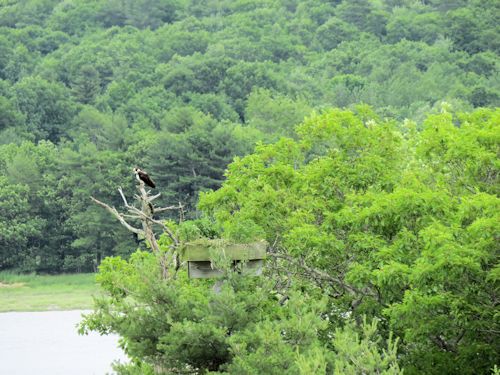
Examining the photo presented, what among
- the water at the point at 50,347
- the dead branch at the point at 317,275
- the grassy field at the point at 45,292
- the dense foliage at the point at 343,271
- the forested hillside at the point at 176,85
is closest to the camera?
the dense foliage at the point at 343,271

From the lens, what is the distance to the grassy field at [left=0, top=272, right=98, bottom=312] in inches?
2222

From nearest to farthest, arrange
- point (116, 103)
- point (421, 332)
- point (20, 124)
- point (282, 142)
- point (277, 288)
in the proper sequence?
point (421, 332) < point (277, 288) < point (282, 142) < point (20, 124) < point (116, 103)

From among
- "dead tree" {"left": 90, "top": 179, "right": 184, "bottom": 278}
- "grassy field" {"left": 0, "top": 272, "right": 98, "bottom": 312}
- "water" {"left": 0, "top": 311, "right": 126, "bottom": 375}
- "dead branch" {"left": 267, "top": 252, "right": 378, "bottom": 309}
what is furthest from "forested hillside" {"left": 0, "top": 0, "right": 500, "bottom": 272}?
"dead tree" {"left": 90, "top": 179, "right": 184, "bottom": 278}

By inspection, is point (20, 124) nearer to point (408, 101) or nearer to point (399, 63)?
point (408, 101)

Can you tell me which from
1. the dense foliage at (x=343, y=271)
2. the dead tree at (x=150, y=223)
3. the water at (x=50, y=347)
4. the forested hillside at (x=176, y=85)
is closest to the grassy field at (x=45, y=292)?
the water at (x=50, y=347)

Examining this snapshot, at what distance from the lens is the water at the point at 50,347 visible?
3800 centimetres

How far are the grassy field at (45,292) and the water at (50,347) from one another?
0.88m

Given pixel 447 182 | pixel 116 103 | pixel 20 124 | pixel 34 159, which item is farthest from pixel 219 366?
pixel 116 103

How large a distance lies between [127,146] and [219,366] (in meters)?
62.5

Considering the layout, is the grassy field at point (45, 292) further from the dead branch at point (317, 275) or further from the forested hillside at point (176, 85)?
the dead branch at point (317, 275)

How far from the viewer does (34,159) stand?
7175 cm

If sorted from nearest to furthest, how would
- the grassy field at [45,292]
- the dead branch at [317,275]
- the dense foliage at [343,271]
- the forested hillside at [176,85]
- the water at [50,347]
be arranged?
the dense foliage at [343,271]
the dead branch at [317,275]
the water at [50,347]
the grassy field at [45,292]
the forested hillside at [176,85]

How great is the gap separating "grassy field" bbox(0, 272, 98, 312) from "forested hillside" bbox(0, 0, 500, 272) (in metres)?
1.64

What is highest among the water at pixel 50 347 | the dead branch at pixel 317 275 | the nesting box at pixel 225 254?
the nesting box at pixel 225 254
